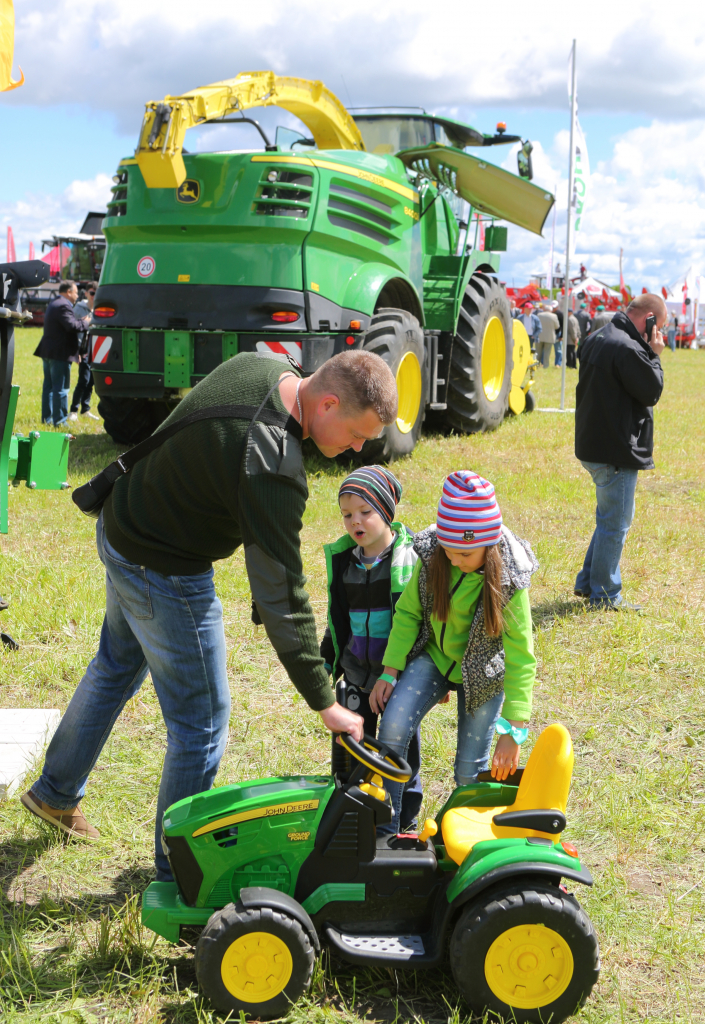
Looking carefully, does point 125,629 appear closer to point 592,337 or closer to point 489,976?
point 489,976

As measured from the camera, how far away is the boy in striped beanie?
121 inches

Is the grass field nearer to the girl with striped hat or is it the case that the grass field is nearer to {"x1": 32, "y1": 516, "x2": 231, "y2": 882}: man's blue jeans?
{"x1": 32, "y1": 516, "x2": 231, "y2": 882}: man's blue jeans

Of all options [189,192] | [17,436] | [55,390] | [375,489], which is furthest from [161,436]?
[55,390]

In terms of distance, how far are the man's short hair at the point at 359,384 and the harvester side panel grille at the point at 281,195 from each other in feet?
19.2

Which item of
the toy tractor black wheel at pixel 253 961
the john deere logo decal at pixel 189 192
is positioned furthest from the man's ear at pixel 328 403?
the john deere logo decal at pixel 189 192

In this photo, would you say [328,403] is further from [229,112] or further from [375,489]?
[229,112]

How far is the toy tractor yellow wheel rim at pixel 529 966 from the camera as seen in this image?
2424 mm

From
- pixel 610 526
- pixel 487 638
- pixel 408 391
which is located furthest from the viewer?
pixel 408 391

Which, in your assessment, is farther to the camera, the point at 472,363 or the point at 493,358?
the point at 493,358

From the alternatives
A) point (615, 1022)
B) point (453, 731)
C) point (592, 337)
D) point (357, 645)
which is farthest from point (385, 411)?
point (592, 337)

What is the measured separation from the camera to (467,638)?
2.99 m

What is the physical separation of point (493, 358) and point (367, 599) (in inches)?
350

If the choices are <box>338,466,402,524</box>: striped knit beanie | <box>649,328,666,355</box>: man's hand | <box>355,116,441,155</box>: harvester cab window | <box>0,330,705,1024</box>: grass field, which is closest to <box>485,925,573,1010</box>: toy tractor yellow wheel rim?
<box>0,330,705,1024</box>: grass field

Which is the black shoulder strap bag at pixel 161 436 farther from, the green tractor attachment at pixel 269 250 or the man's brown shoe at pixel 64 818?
the green tractor attachment at pixel 269 250
